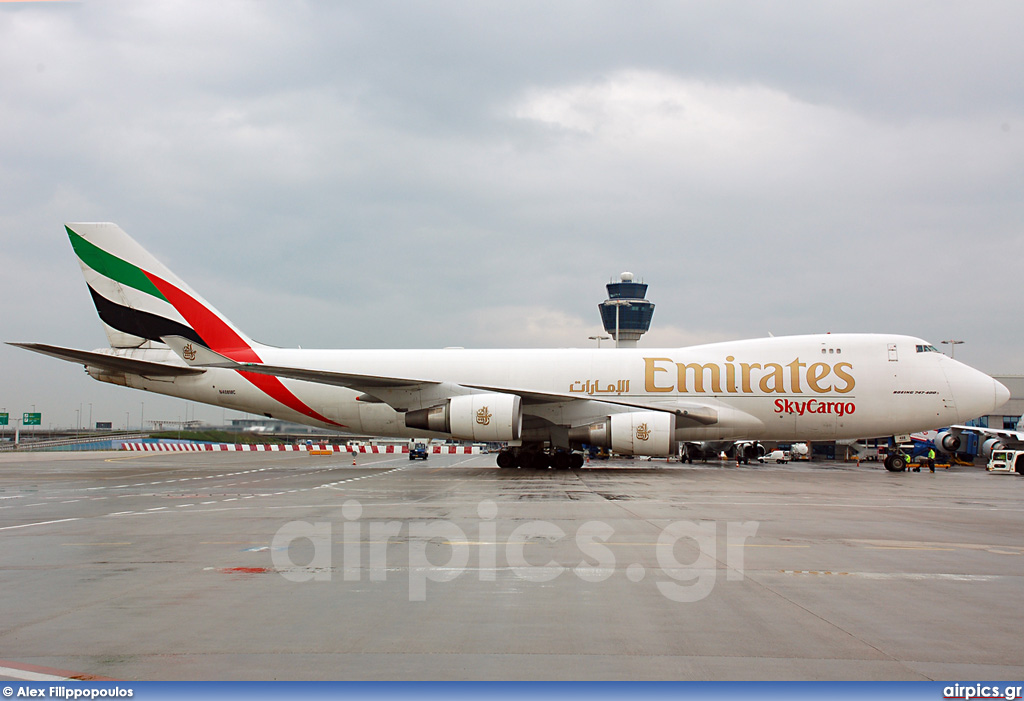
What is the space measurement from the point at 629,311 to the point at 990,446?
76688mm

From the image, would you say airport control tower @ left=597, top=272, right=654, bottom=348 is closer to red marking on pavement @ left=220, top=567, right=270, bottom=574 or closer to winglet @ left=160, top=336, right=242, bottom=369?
winglet @ left=160, top=336, right=242, bottom=369

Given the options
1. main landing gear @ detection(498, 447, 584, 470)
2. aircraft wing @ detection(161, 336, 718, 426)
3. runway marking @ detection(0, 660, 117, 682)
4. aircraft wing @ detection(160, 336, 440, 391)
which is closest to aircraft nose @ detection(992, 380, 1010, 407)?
aircraft wing @ detection(161, 336, 718, 426)

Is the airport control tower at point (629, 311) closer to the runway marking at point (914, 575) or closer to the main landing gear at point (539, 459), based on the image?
the main landing gear at point (539, 459)

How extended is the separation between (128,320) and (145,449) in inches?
964

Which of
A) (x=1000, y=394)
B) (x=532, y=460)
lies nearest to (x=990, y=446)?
(x=1000, y=394)

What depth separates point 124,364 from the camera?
2667 centimetres

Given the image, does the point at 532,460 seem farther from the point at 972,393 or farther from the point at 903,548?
the point at 903,548

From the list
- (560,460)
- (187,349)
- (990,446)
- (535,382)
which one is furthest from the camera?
(990,446)

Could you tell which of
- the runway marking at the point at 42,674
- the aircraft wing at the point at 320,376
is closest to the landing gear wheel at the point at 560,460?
the aircraft wing at the point at 320,376

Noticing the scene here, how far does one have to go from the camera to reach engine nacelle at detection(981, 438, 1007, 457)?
118 feet

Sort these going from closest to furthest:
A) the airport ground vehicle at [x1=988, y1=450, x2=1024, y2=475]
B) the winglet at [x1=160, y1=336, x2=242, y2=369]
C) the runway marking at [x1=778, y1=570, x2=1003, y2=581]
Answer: the runway marking at [x1=778, y1=570, x2=1003, y2=581] < the winglet at [x1=160, y1=336, x2=242, y2=369] < the airport ground vehicle at [x1=988, y1=450, x2=1024, y2=475]

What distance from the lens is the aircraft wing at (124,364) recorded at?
24766 millimetres

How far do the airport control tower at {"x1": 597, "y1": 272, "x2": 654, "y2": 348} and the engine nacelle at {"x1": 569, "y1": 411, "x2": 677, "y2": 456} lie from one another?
88503 mm

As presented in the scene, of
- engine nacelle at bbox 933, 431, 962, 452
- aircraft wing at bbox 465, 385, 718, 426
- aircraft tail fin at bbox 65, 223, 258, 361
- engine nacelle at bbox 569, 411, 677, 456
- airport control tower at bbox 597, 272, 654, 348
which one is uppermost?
airport control tower at bbox 597, 272, 654, 348
